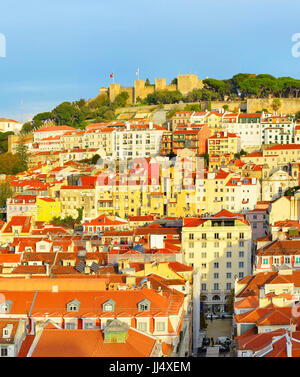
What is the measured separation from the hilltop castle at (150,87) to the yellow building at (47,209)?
99.4 feet

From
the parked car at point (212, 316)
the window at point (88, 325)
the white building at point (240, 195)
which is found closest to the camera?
the window at point (88, 325)

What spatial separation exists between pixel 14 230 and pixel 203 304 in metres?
12.8

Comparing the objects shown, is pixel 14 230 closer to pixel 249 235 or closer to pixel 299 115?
pixel 249 235

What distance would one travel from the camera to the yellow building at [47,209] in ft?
139

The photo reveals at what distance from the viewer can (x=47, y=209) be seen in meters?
42.8

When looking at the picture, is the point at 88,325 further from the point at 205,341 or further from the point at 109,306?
the point at 205,341

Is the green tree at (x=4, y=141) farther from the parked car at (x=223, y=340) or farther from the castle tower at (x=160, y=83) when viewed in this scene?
the parked car at (x=223, y=340)

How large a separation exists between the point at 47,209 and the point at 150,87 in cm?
3353

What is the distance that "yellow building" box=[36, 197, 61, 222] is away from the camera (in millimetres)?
42469

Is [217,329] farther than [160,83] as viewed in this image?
No

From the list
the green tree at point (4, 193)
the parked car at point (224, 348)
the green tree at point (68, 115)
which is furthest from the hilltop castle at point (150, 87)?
the parked car at point (224, 348)

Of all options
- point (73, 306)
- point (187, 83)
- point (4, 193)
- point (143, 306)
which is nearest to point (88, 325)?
point (73, 306)

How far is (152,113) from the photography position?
67062 millimetres
